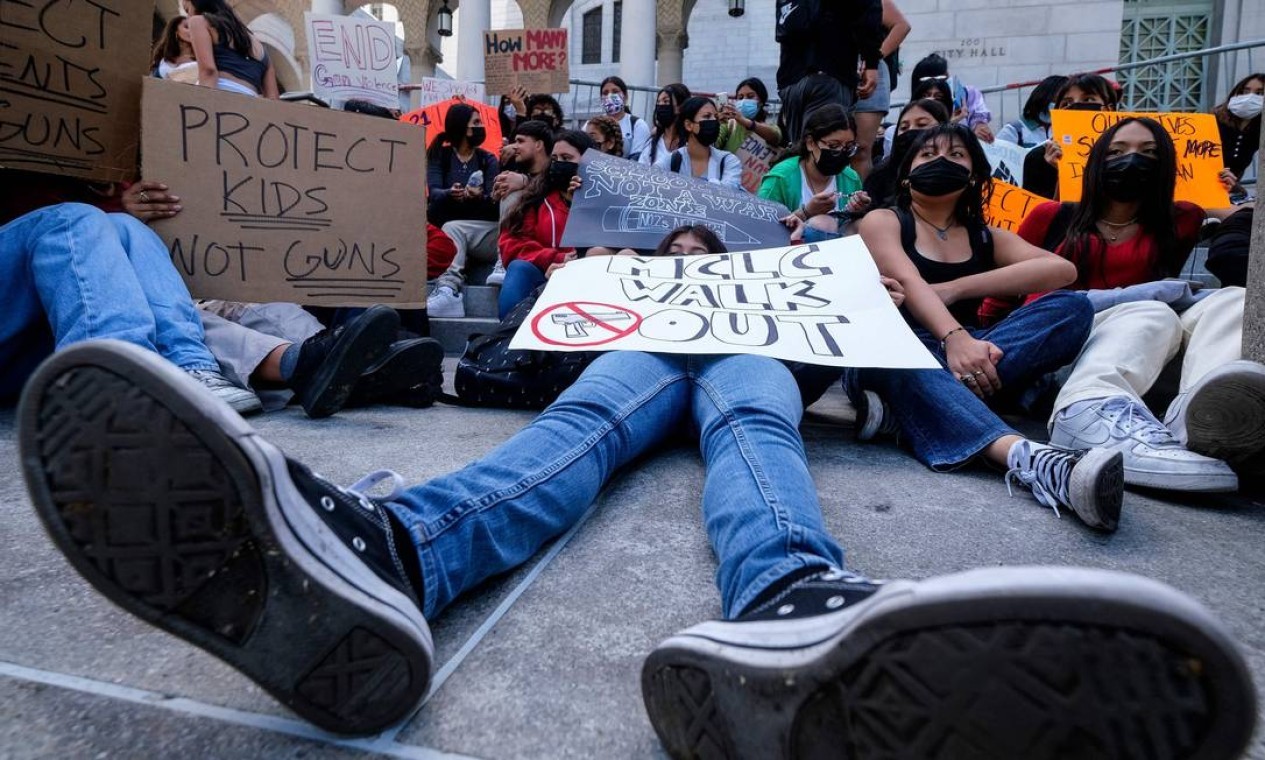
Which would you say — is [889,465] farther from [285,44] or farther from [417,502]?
[285,44]

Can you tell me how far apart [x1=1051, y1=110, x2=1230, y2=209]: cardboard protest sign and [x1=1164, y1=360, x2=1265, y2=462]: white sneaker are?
272cm

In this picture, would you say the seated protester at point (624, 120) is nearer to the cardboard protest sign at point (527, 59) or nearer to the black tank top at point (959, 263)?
the cardboard protest sign at point (527, 59)

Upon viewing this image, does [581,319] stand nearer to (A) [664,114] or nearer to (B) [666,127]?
(B) [666,127]

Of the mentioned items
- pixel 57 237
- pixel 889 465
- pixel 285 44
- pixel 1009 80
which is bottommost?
pixel 889 465

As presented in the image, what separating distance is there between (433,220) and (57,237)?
3.16 metres

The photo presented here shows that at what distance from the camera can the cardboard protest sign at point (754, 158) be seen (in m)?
4.88

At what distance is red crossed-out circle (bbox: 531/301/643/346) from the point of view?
1864 millimetres

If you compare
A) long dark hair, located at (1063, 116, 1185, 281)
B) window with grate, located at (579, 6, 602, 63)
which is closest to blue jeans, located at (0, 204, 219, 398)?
long dark hair, located at (1063, 116, 1185, 281)

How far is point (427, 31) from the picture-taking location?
55.5 feet

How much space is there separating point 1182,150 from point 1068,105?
650 millimetres

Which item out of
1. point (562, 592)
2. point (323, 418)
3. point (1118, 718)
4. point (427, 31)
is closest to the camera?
point (1118, 718)

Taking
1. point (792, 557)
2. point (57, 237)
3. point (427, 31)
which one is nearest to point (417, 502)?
point (792, 557)

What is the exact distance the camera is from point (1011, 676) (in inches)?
20.5

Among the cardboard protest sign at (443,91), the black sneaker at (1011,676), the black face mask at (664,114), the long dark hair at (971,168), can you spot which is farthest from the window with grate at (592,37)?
the black sneaker at (1011,676)
